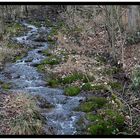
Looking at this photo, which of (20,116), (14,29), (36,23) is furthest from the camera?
(36,23)

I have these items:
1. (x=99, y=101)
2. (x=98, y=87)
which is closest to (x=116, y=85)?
(x=98, y=87)

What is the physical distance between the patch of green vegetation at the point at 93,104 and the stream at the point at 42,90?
205 mm

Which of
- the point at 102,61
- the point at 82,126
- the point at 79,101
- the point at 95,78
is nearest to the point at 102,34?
the point at 102,61

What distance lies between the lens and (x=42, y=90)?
9.86 metres

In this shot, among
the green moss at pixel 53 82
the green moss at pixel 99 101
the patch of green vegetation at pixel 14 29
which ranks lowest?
the green moss at pixel 99 101

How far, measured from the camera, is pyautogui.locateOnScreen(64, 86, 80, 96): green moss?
964cm

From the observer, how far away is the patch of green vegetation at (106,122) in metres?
7.50

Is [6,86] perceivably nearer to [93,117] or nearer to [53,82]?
[53,82]

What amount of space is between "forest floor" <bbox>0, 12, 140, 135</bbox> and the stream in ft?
0.74

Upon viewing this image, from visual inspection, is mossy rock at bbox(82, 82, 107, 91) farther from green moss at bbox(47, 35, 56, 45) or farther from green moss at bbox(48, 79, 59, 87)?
green moss at bbox(47, 35, 56, 45)

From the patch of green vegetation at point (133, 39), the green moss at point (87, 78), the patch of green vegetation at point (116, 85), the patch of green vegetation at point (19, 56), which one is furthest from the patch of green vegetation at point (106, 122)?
the patch of green vegetation at point (19, 56)

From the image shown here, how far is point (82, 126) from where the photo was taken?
7.80 meters

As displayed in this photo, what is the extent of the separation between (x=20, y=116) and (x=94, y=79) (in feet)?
11.0

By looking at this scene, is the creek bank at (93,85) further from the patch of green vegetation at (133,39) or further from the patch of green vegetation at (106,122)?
the patch of green vegetation at (133,39)
